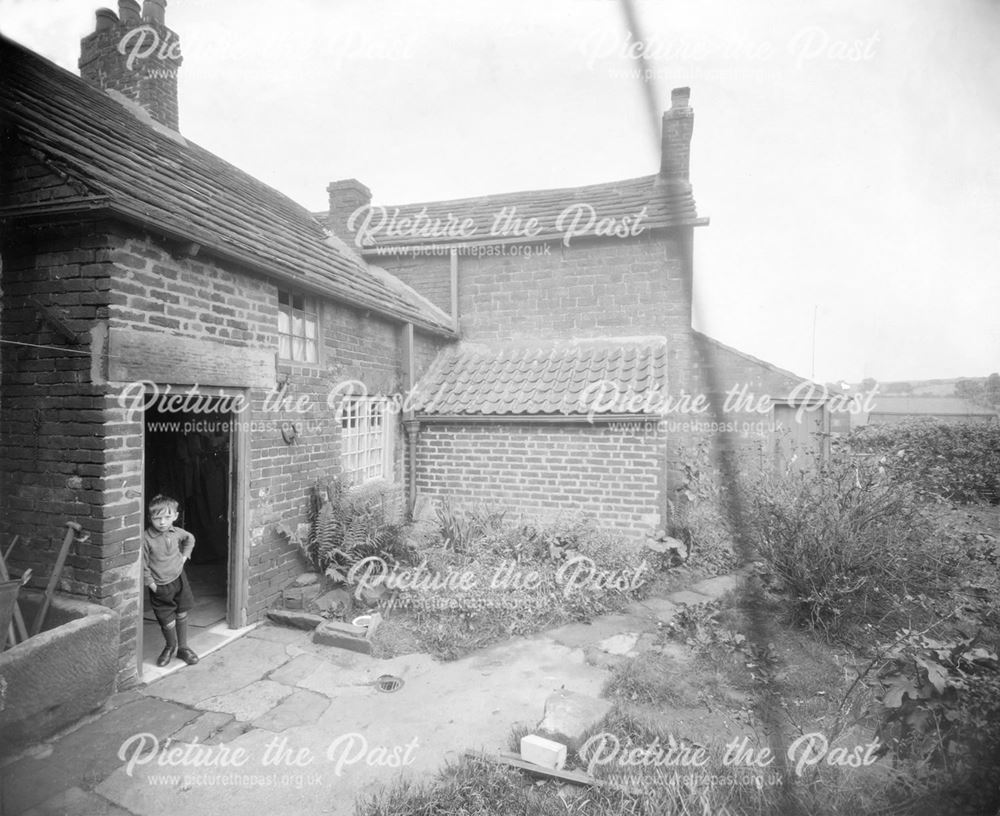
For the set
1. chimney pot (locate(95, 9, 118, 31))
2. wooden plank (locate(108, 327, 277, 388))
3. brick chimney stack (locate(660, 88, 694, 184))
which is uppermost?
chimney pot (locate(95, 9, 118, 31))

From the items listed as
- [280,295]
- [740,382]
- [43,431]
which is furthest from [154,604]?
[740,382]

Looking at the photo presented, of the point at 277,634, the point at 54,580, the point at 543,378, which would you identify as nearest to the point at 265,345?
the point at 54,580

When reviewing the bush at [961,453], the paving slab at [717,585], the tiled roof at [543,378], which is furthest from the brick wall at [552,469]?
the bush at [961,453]

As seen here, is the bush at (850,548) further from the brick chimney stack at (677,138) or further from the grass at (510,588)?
the brick chimney stack at (677,138)

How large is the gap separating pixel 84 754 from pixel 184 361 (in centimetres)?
298

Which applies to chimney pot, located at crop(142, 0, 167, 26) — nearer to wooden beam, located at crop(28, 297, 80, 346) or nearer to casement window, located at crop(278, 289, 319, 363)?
casement window, located at crop(278, 289, 319, 363)

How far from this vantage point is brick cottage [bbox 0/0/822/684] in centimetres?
416

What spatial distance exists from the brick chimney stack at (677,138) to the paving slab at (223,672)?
9970 mm

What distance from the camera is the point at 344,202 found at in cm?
1112

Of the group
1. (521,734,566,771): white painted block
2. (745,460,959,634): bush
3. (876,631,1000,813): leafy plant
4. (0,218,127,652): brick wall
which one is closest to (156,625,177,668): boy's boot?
(0,218,127,652): brick wall

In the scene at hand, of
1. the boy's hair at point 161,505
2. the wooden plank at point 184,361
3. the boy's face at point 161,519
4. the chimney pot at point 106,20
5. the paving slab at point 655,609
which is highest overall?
the chimney pot at point 106,20

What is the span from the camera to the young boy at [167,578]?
184 inches

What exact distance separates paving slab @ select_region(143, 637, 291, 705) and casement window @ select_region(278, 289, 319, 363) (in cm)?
308

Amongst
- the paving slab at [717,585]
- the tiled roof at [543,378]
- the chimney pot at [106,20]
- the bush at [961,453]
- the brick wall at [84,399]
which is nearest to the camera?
the brick wall at [84,399]
